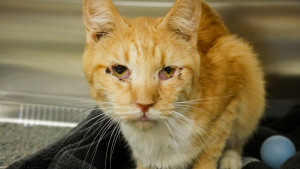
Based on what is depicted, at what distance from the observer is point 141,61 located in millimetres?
1081

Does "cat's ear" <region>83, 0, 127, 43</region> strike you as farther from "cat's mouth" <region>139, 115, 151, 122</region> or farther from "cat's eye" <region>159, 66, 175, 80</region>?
"cat's mouth" <region>139, 115, 151, 122</region>

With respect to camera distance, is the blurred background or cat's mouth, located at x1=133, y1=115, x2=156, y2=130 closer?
cat's mouth, located at x1=133, y1=115, x2=156, y2=130

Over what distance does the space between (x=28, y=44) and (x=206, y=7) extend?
135 centimetres

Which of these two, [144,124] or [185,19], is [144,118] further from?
[185,19]

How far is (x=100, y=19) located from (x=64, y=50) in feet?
3.44

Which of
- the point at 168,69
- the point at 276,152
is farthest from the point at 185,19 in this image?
the point at 276,152

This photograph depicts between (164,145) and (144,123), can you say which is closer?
(144,123)

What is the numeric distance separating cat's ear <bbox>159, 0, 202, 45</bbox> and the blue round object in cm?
85

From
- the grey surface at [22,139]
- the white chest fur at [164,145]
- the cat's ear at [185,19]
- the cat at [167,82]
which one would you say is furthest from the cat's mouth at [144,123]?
the grey surface at [22,139]

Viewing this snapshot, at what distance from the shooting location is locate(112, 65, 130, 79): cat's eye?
1114 mm

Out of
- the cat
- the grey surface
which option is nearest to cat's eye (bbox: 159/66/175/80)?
the cat

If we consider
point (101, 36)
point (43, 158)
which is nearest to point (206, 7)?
point (101, 36)

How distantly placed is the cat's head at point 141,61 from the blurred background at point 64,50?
885 mm

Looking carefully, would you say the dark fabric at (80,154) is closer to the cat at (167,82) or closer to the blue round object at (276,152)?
the cat at (167,82)
